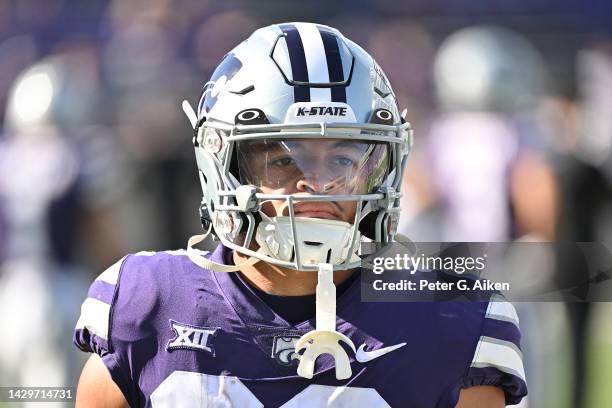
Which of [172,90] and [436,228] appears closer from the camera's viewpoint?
[436,228]

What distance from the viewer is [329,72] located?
7.30ft

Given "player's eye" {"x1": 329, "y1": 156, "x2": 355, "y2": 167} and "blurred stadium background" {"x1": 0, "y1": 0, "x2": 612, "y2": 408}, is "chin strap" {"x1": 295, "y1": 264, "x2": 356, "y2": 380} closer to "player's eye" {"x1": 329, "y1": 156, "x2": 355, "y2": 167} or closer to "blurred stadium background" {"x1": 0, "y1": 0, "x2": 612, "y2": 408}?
"player's eye" {"x1": 329, "y1": 156, "x2": 355, "y2": 167}

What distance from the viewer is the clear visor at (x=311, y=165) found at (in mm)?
2133

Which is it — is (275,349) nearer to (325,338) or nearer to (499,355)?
(325,338)

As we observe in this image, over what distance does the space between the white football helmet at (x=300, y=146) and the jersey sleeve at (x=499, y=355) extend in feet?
0.87

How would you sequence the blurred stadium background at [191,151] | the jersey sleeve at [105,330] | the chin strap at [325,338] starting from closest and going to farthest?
the chin strap at [325,338]
the jersey sleeve at [105,330]
the blurred stadium background at [191,151]

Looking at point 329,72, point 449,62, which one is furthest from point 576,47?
point 329,72

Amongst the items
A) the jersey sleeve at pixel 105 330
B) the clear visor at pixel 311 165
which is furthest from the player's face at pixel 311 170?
the jersey sleeve at pixel 105 330

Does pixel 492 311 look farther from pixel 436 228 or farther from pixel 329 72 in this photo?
pixel 436 228

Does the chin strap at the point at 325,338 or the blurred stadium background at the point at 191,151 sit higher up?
the blurred stadium background at the point at 191,151

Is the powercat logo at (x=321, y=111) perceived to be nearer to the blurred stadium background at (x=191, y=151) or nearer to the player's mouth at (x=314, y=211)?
the player's mouth at (x=314, y=211)

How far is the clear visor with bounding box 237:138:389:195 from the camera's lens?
7.00ft

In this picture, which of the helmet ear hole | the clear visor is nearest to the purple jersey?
the helmet ear hole

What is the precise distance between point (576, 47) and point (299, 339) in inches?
183
